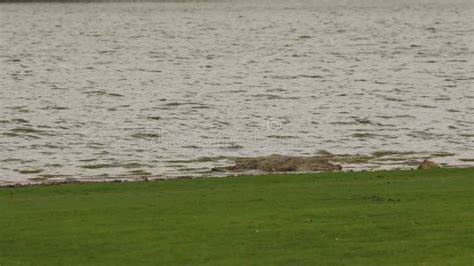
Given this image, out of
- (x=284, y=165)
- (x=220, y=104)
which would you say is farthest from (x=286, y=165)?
(x=220, y=104)

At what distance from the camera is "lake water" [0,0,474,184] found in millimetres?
36594

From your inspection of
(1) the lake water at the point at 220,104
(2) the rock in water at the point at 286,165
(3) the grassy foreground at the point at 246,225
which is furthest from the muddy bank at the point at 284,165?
(3) the grassy foreground at the point at 246,225

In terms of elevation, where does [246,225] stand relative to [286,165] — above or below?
above

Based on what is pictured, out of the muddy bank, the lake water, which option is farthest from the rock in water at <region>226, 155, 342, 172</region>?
the lake water

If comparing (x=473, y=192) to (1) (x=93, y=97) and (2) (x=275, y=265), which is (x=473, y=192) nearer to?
(2) (x=275, y=265)

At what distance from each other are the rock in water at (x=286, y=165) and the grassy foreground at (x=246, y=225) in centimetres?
600

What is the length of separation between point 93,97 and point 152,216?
42.8 m

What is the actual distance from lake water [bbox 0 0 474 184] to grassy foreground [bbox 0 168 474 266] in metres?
8.77

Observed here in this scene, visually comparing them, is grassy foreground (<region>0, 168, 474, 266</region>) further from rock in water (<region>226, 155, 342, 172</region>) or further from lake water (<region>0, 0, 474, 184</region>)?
lake water (<region>0, 0, 474, 184</region>)

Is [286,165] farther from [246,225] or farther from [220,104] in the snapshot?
[220,104]

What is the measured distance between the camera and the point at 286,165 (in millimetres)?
30703

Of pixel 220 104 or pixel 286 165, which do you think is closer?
pixel 286 165

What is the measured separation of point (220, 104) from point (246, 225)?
38.6 metres

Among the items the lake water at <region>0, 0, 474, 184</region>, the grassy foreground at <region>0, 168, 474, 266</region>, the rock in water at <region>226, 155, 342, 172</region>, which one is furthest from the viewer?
the lake water at <region>0, 0, 474, 184</region>
